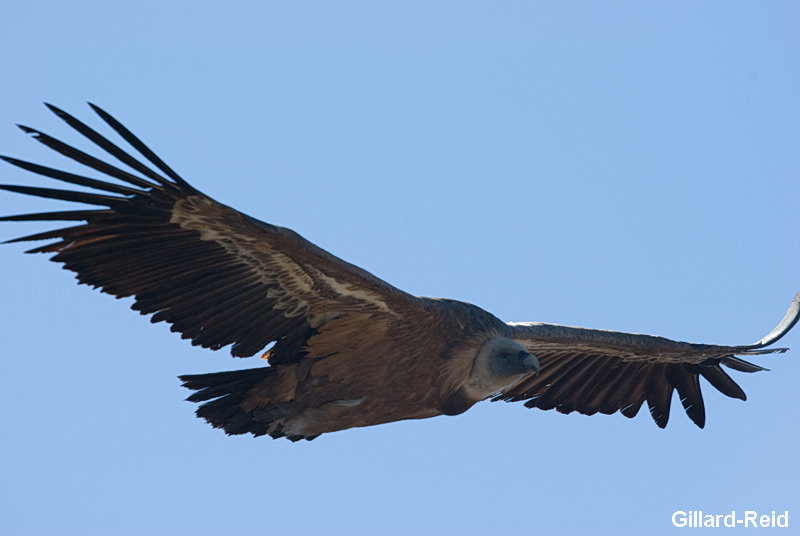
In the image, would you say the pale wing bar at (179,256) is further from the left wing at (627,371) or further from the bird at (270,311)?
the left wing at (627,371)

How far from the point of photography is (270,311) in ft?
29.2

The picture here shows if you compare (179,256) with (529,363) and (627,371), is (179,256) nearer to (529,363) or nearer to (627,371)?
(529,363)

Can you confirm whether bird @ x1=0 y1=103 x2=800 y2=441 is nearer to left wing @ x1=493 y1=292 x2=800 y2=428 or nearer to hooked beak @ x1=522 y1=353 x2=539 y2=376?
hooked beak @ x1=522 y1=353 x2=539 y2=376

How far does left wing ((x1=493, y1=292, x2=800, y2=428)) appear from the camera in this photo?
1128 cm

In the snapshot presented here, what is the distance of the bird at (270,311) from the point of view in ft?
26.7

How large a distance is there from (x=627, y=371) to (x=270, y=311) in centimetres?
445

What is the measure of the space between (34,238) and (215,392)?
197 cm

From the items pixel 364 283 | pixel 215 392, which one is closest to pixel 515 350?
pixel 364 283

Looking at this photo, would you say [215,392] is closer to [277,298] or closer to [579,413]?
[277,298]

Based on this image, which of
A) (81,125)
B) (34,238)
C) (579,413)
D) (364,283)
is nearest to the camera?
(81,125)

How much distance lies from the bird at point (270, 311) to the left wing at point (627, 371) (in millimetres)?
736

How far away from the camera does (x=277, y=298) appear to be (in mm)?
8844

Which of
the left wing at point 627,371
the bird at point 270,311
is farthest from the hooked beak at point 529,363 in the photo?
the left wing at point 627,371

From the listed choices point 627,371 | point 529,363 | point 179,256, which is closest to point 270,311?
point 179,256
